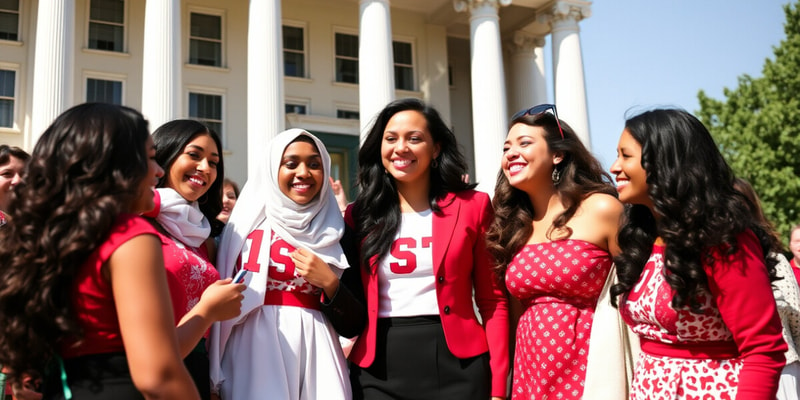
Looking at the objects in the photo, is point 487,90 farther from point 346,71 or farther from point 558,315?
point 558,315

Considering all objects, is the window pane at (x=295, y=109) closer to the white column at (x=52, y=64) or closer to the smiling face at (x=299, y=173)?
the white column at (x=52, y=64)

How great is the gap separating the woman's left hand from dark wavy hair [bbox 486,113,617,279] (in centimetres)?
103

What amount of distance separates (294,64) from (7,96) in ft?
30.3

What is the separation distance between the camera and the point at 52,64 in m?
17.4

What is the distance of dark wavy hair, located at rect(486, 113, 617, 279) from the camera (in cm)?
419

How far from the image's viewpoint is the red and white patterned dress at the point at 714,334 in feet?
9.02

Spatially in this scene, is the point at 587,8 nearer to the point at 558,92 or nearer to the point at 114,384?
the point at 558,92

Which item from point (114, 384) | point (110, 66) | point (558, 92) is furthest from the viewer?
point (558, 92)

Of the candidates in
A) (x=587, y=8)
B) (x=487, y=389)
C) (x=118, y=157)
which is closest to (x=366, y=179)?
Result: (x=487, y=389)

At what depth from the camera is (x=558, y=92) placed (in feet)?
81.5

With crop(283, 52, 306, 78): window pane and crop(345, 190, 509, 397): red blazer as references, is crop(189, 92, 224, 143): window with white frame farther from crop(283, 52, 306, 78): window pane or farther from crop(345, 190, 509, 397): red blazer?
crop(345, 190, 509, 397): red blazer

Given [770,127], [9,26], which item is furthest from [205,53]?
[770,127]

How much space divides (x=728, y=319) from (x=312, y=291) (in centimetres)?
232

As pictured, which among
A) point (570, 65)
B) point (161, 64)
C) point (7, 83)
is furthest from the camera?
point (570, 65)
